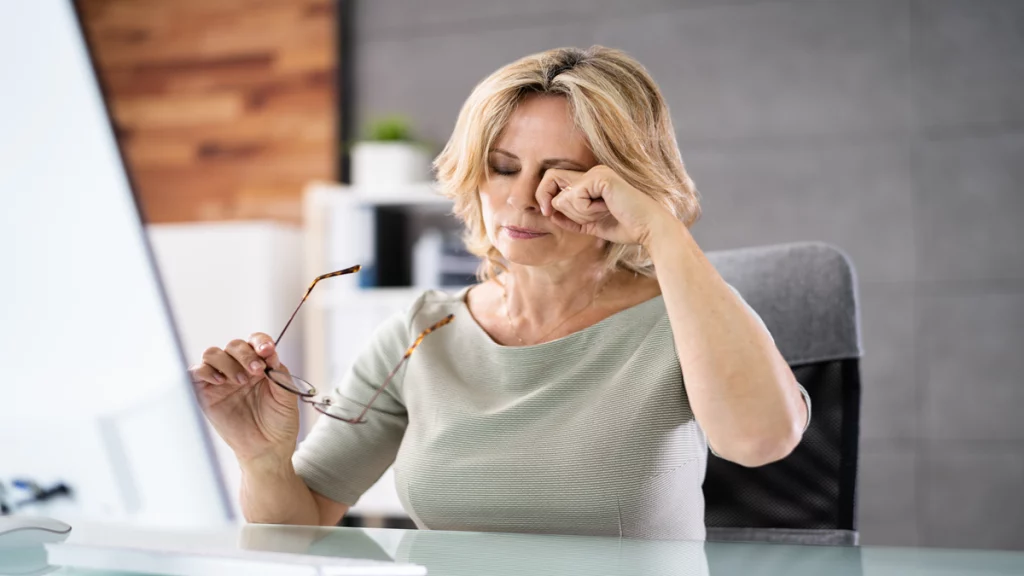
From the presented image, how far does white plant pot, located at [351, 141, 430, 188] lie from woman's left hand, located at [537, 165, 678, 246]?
2428mm

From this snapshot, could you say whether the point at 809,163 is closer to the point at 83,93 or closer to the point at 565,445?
the point at 565,445

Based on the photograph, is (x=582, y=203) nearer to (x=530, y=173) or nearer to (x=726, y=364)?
(x=530, y=173)

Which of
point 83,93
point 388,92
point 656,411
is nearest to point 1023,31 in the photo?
point 388,92

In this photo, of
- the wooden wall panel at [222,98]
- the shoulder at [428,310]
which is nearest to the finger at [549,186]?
the shoulder at [428,310]

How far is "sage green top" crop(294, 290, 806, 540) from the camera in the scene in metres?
1.24

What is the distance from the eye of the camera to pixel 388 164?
3652 mm

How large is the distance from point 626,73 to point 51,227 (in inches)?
30.4

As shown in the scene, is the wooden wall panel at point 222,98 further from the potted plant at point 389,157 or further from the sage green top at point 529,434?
the sage green top at point 529,434

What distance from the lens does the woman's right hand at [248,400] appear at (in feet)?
3.75

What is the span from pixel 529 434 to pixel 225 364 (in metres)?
0.41

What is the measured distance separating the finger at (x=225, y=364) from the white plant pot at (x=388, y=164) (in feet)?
8.25

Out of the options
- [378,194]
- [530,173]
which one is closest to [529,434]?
[530,173]

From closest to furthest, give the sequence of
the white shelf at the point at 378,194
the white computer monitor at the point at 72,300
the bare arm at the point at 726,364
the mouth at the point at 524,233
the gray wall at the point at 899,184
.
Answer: the white computer monitor at the point at 72,300, the bare arm at the point at 726,364, the mouth at the point at 524,233, the gray wall at the point at 899,184, the white shelf at the point at 378,194

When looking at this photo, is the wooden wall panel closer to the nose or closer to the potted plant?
the potted plant
